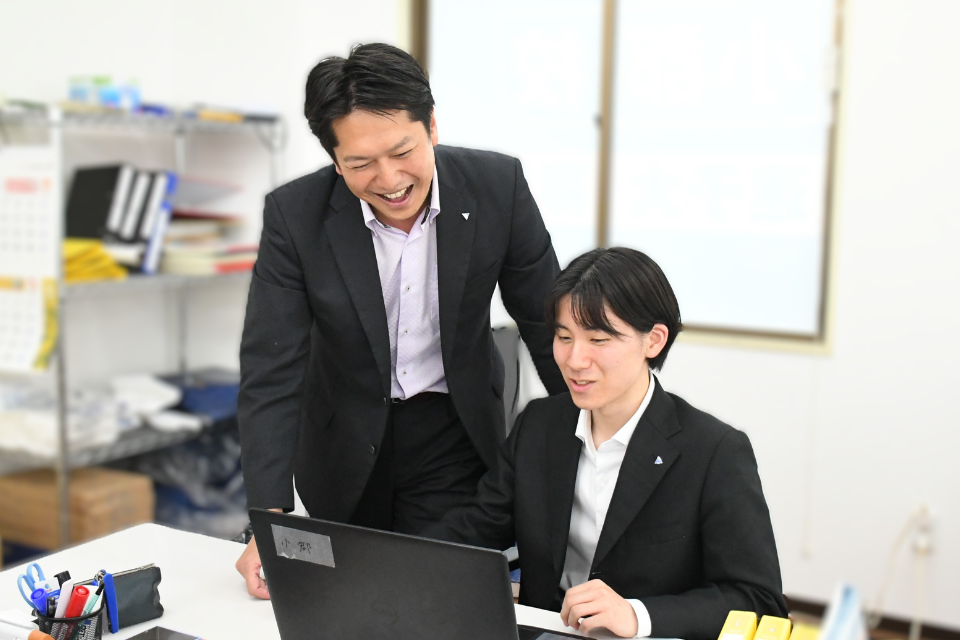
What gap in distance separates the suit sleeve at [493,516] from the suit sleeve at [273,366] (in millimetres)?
265

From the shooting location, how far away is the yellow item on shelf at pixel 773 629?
1.08m

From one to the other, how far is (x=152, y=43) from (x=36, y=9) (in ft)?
1.65

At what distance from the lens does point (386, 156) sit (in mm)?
1343

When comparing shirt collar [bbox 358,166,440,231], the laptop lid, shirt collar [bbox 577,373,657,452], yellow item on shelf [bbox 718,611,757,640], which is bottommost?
yellow item on shelf [bbox 718,611,757,640]

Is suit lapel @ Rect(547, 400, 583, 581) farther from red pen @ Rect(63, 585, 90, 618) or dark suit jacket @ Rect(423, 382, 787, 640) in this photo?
red pen @ Rect(63, 585, 90, 618)

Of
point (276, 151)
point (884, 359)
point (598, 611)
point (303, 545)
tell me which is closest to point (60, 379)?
point (276, 151)

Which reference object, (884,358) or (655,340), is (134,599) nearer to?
(655,340)

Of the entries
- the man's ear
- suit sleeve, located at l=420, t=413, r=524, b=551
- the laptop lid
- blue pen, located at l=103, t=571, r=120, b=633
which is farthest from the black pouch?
the man's ear

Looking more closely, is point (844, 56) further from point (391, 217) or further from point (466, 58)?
point (391, 217)

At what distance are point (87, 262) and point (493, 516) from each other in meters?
1.90

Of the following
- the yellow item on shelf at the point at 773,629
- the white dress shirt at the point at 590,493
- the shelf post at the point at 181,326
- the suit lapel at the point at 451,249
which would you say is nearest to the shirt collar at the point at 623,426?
the white dress shirt at the point at 590,493

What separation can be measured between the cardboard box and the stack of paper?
26.1 inches

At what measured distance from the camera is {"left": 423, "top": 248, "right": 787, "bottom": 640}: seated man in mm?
1308

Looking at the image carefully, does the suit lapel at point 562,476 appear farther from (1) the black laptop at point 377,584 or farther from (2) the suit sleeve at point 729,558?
(1) the black laptop at point 377,584
